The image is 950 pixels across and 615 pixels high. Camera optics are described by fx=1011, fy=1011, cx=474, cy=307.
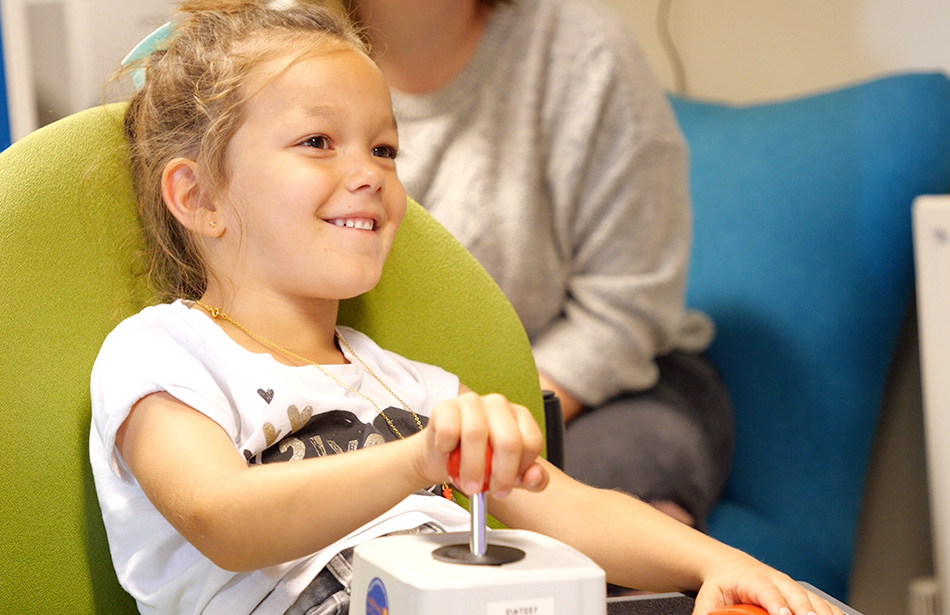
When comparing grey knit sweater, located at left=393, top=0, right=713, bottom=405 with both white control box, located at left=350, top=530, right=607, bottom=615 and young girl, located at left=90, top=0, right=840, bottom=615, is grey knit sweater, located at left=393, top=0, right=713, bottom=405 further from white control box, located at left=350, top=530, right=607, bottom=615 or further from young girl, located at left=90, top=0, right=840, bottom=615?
white control box, located at left=350, top=530, right=607, bottom=615

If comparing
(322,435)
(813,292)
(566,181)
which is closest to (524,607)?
(322,435)

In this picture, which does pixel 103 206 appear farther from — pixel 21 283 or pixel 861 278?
pixel 861 278

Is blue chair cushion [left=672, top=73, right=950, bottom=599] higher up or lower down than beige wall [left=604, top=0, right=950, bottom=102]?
lower down

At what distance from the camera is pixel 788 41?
161 cm

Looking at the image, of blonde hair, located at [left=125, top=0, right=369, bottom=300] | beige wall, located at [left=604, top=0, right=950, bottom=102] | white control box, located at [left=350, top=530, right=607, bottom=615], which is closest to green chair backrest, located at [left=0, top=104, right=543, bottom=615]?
blonde hair, located at [left=125, top=0, right=369, bottom=300]

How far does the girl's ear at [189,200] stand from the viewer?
72 cm

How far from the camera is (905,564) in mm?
1521

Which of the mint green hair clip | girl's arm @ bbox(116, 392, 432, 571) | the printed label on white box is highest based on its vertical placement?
the mint green hair clip

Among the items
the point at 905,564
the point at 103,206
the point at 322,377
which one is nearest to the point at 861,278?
the point at 905,564

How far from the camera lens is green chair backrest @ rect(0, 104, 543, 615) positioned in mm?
608

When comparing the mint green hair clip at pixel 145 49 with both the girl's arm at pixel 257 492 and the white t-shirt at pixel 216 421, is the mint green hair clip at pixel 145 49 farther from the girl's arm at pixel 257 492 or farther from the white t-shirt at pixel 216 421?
the girl's arm at pixel 257 492

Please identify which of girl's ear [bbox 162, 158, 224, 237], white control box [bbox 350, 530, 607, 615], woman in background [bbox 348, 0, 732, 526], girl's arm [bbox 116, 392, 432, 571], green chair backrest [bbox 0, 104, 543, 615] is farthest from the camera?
→ woman in background [bbox 348, 0, 732, 526]

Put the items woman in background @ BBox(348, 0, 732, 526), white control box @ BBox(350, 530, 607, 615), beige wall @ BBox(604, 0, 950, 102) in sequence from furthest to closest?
beige wall @ BBox(604, 0, 950, 102) < woman in background @ BBox(348, 0, 732, 526) < white control box @ BBox(350, 530, 607, 615)

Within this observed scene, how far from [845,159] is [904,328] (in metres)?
0.26
